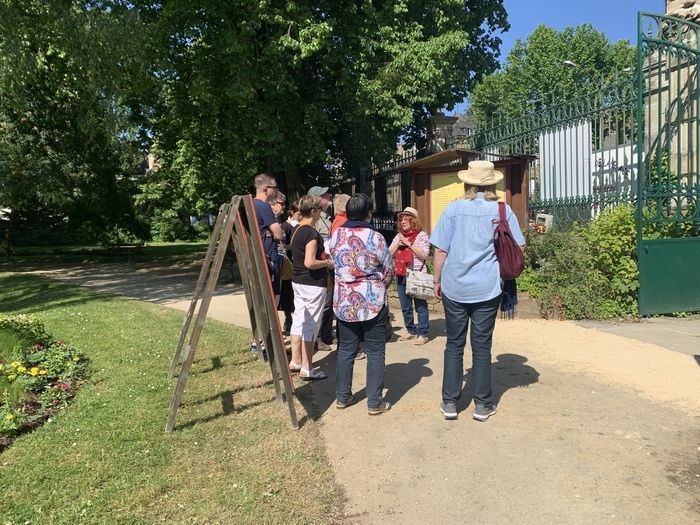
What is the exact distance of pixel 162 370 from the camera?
18.2 feet

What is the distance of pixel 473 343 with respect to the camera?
169 inches

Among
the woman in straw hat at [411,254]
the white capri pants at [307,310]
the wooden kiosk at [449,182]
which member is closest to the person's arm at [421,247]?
the woman in straw hat at [411,254]

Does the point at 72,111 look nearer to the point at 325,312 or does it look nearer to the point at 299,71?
the point at 299,71

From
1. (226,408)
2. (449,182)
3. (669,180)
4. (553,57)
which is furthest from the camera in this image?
(553,57)

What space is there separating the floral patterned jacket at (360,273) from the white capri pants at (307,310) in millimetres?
814

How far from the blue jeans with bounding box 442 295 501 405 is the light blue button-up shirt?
0.28ft

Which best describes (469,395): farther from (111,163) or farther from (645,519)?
(111,163)

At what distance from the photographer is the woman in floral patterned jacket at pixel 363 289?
172 inches

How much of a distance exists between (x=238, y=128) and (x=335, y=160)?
3.11 metres

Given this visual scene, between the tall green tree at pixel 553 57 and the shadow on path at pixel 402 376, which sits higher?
the tall green tree at pixel 553 57

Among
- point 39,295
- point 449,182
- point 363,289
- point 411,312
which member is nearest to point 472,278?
point 363,289

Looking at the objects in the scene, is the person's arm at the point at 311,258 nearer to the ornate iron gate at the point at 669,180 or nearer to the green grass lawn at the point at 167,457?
the green grass lawn at the point at 167,457

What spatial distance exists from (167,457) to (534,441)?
7.98ft

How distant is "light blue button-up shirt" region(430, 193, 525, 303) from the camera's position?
4191 mm
